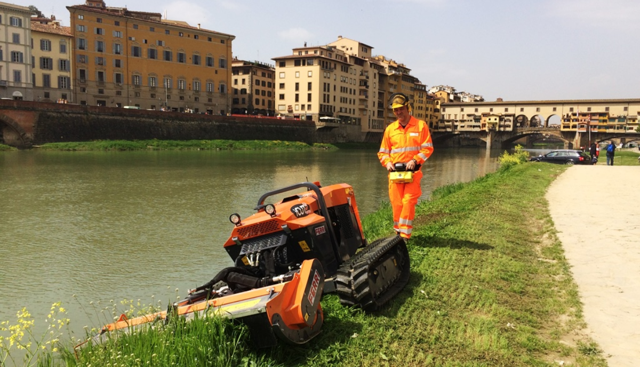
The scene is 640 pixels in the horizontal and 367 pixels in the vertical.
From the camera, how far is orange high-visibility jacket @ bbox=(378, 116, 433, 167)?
7.39 metres

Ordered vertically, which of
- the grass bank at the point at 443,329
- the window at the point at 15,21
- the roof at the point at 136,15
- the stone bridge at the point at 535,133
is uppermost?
the roof at the point at 136,15

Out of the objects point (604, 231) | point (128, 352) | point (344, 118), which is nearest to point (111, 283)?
point (128, 352)

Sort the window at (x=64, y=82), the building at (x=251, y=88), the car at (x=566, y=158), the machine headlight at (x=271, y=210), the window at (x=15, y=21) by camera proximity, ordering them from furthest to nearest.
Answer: the building at (x=251, y=88)
the window at (x=64, y=82)
the window at (x=15, y=21)
the car at (x=566, y=158)
the machine headlight at (x=271, y=210)

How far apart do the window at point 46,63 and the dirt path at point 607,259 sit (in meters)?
70.2

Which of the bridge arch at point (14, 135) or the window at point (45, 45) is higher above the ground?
the window at point (45, 45)

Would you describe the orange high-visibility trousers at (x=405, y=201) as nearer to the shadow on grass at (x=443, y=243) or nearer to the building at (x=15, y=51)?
the shadow on grass at (x=443, y=243)

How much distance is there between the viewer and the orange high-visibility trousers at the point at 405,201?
736 centimetres

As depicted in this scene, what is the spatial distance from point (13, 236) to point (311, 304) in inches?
431

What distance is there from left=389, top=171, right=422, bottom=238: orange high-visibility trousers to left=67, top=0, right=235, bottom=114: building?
2863 inches

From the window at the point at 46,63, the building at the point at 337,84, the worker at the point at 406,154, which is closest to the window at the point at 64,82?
the window at the point at 46,63

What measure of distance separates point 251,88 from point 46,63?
39.8 m

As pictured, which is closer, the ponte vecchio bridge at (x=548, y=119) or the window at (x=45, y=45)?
the window at (x=45, y=45)

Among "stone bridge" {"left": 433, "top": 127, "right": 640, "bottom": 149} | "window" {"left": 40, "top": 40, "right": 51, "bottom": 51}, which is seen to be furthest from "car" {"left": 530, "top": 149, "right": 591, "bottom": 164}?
"window" {"left": 40, "top": 40, "right": 51, "bottom": 51}

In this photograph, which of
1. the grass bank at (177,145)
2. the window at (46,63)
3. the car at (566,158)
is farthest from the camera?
the window at (46,63)
